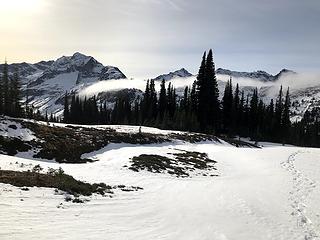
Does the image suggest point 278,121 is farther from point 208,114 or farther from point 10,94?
point 10,94

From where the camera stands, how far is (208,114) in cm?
8606

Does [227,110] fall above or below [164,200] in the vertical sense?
above

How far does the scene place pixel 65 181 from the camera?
54.1 ft

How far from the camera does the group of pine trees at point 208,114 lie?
83.0 meters

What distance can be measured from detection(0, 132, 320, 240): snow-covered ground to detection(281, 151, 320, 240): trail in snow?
4 cm

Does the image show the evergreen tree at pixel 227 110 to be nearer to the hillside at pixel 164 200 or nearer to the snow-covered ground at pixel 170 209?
the hillside at pixel 164 200

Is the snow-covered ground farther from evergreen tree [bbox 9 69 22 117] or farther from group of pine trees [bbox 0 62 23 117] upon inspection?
evergreen tree [bbox 9 69 22 117]

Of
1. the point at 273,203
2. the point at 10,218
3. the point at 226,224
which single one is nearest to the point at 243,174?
the point at 273,203

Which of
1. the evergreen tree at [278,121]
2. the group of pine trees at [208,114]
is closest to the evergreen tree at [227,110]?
the group of pine trees at [208,114]

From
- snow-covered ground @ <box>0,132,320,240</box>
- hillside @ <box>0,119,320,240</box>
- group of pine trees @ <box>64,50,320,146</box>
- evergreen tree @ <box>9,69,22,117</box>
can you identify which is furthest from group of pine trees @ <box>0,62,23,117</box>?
snow-covered ground @ <box>0,132,320,240</box>

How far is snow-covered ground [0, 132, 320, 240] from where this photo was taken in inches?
445

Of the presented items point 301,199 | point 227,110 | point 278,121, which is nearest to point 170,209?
point 301,199

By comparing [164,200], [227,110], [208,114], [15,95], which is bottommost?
[164,200]

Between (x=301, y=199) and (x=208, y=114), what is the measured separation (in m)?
66.5
